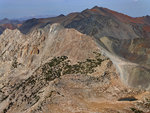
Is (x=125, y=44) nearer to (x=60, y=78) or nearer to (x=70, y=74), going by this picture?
(x=70, y=74)

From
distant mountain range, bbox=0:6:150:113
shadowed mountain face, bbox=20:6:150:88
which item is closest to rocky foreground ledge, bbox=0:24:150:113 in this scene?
distant mountain range, bbox=0:6:150:113

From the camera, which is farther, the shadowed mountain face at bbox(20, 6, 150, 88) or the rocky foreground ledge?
the shadowed mountain face at bbox(20, 6, 150, 88)

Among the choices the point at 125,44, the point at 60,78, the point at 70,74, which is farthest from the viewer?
the point at 125,44

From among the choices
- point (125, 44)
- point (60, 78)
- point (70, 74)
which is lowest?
point (60, 78)

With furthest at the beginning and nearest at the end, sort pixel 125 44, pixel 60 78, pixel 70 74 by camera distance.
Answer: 1. pixel 125 44
2. pixel 70 74
3. pixel 60 78

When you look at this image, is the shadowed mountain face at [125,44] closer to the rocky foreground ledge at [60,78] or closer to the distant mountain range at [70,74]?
the distant mountain range at [70,74]

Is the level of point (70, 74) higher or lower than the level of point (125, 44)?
lower

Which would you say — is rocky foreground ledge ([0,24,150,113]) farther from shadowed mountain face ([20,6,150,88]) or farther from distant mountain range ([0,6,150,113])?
shadowed mountain face ([20,6,150,88])

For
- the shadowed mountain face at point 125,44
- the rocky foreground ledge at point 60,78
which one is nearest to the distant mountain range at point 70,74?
the rocky foreground ledge at point 60,78

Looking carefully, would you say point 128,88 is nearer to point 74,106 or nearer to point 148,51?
point 74,106

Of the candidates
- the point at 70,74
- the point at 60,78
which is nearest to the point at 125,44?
the point at 70,74

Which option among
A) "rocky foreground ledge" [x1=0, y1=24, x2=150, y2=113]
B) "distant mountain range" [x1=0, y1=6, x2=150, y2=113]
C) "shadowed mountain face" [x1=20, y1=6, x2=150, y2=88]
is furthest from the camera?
"shadowed mountain face" [x1=20, y1=6, x2=150, y2=88]

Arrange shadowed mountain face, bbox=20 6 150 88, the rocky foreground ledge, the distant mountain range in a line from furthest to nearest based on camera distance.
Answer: shadowed mountain face, bbox=20 6 150 88 < the distant mountain range < the rocky foreground ledge
